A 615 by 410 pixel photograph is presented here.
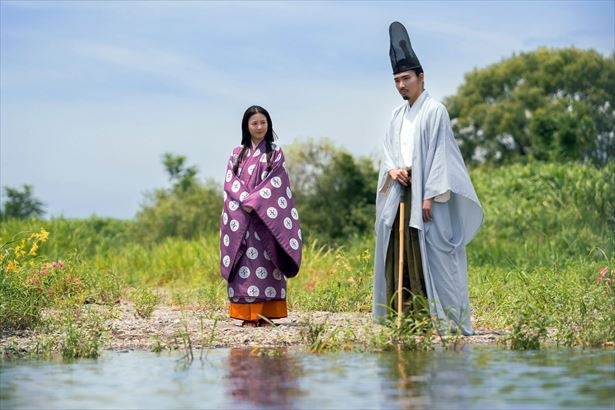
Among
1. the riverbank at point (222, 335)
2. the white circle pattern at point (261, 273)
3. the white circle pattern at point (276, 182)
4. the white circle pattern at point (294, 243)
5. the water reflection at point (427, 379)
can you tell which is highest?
the white circle pattern at point (276, 182)

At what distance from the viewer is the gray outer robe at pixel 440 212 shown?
26.7 feet

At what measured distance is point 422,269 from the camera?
8.19 meters

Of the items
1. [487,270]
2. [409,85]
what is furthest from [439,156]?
[487,270]

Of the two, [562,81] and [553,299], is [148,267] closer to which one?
[553,299]

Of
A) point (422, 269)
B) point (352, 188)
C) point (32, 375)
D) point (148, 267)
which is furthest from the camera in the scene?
point (352, 188)

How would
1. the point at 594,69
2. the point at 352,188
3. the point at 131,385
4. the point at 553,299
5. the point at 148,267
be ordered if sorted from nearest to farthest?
1. the point at 131,385
2. the point at 553,299
3. the point at 148,267
4. the point at 352,188
5. the point at 594,69

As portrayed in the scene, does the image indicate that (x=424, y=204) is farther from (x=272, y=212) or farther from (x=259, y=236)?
(x=259, y=236)

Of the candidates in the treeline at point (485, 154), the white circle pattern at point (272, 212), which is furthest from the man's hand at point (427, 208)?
the treeline at point (485, 154)

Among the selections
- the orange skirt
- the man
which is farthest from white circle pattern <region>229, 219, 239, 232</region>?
the man

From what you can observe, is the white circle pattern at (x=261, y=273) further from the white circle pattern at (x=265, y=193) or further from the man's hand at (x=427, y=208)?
the man's hand at (x=427, y=208)

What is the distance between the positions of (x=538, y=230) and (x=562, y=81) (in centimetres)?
2253

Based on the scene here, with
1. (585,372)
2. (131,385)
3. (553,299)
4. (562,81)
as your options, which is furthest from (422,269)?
(562,81)

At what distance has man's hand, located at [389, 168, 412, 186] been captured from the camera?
8.23 m

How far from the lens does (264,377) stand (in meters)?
6.19
